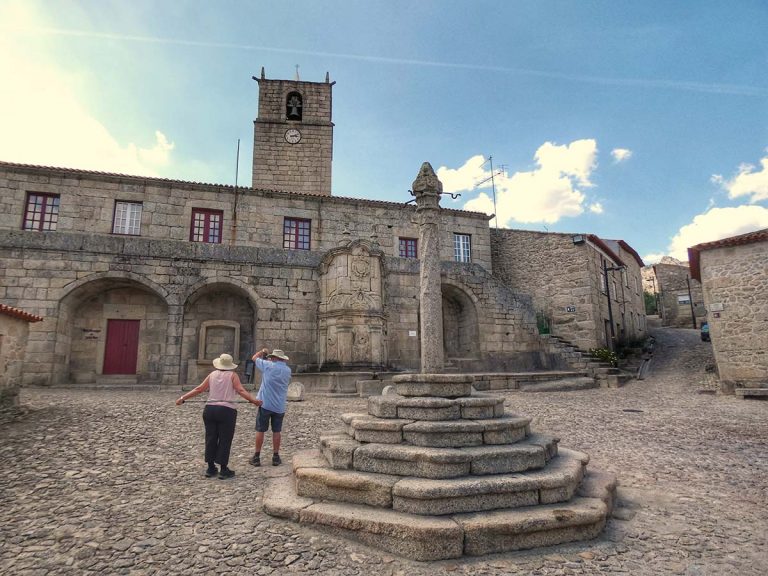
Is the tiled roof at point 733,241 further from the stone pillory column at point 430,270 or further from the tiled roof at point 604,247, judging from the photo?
the stone pillory column at point 430,270

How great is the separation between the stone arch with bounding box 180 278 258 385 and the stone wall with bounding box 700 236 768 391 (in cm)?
1345

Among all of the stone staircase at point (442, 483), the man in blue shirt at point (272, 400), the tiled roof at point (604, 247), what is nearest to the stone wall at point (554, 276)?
the tiled roof at point (604, 247)

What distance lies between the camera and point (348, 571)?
2727 mm

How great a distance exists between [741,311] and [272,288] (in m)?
13.3

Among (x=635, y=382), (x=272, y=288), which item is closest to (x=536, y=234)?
(x=635, y=382)

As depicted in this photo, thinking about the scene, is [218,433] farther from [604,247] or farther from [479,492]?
[604,247]

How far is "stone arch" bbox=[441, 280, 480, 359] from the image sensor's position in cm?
1542

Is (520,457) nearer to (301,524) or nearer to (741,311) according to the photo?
(301,524)

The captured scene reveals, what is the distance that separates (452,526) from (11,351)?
8.04 meters

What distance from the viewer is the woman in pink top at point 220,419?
4.45 m

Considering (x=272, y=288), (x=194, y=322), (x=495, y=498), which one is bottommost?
(x=495, y=498)

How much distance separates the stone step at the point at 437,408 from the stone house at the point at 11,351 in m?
6.70

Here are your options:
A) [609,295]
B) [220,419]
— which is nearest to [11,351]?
[220,419]

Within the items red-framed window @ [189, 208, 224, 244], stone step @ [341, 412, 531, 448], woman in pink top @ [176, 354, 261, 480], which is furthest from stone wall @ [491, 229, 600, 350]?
woman in pink top @ [176, 354, 261, 480]
